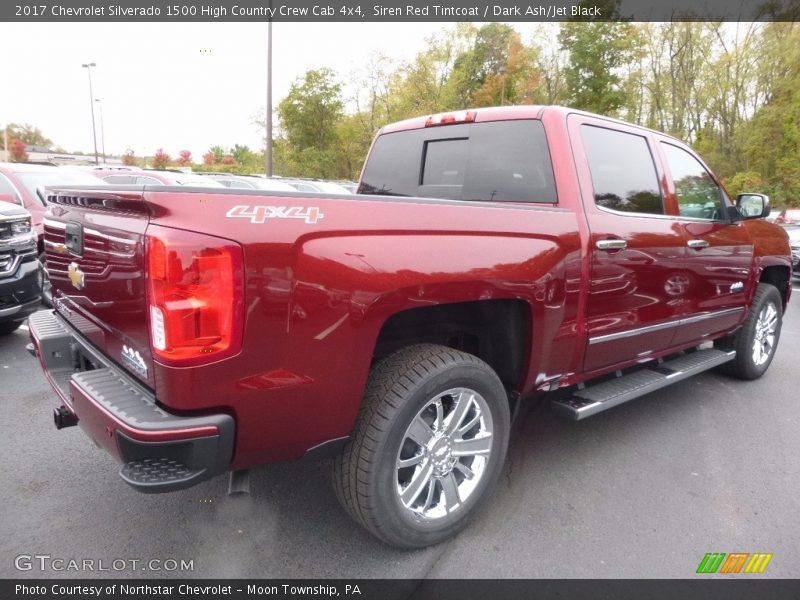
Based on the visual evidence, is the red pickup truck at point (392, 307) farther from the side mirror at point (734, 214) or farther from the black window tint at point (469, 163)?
the side mirror at point (734, 214)

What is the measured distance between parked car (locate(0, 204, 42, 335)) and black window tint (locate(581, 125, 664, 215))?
178 inches

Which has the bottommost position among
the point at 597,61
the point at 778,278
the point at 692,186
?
the point at 778,278

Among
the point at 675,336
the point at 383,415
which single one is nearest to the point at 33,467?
the point at 383,415

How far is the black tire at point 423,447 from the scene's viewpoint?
82.8 inches

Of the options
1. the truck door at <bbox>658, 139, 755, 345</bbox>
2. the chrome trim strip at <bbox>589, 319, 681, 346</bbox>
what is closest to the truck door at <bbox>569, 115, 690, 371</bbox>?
the chrome trim strip at <bbox>589, 319, 681, 346</bbox>

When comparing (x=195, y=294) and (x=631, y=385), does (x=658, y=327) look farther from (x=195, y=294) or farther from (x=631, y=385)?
(x=195, y=294)

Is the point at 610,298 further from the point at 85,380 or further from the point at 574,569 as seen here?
the point at 85,380

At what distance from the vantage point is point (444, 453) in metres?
2.38

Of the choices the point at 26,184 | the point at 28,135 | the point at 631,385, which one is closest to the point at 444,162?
the point at 631,385

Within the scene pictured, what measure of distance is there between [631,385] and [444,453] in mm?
1523

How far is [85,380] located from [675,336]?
3.38m

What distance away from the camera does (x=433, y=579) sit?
86.5 inches

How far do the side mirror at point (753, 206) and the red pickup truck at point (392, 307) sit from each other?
0.61 meters

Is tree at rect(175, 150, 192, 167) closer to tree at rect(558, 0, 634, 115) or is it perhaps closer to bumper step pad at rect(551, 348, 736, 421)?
tree at rect(558, 0, 634, 115)
